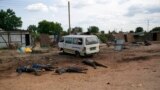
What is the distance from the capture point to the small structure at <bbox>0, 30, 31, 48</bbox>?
33.3 meters

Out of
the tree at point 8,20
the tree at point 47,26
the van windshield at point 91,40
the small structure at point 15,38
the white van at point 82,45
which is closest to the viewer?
the white van at point 82,45

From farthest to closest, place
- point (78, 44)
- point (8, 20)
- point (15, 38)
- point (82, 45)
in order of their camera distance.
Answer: point (8, 20), point (15, 38), point (78, 44), point (82, 45)

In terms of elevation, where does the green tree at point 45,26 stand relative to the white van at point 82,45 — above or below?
above

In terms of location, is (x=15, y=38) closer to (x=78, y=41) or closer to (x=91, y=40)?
(x=78, y=41)

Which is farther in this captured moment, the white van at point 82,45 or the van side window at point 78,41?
the van side window at point 78,41

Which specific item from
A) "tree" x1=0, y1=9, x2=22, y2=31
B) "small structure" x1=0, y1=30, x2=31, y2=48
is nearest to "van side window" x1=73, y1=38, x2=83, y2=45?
"small structure" x1=0, y1=30, x2=31, y2=48

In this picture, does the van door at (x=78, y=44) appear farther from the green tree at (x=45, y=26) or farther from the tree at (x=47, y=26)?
the green tree at (x=45, y=26)

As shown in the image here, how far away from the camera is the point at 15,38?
35375 millimetres

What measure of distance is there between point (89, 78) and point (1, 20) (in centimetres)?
6020

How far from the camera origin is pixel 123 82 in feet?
35.7

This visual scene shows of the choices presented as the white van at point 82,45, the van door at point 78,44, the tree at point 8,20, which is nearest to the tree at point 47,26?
the tree at point 8,20

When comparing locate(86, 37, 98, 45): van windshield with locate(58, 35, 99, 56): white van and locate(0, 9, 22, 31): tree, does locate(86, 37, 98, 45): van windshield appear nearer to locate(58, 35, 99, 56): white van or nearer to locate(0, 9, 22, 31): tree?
locate(58, 35, 99, 56): white van

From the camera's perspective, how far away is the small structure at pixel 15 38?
33.3 m

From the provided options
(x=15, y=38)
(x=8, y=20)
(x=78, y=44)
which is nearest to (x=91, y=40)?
(x=78, y=44)
